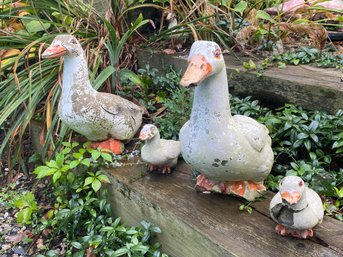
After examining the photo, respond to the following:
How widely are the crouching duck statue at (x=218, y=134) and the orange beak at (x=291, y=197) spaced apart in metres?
0.23

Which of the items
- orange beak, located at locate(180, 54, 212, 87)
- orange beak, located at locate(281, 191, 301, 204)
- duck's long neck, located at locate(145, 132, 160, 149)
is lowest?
duck's long neck, located at locate(145, 132, 160, 149)

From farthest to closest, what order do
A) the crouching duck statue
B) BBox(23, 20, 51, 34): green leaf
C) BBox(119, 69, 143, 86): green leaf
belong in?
BBox(23, 20, 51, 34): green leaf < BBox(119, 69, 143, 86): green leaf < the crouching duck statue

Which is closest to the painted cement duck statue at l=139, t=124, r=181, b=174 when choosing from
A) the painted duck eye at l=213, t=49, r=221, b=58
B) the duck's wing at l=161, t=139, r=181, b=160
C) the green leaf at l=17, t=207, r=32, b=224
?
the duck's wing at l=161, t=139, r=181, b=160

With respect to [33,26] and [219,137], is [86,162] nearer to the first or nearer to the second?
[219,137]

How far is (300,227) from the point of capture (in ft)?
4.32

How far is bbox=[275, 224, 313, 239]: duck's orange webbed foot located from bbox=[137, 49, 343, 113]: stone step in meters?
0.77

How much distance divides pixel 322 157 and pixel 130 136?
3.00 ft

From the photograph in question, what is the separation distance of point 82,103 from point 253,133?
821mm

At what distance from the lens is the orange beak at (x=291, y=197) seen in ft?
3.97

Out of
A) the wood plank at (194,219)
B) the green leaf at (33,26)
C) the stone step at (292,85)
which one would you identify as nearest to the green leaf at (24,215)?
the wood plank at (194,219)

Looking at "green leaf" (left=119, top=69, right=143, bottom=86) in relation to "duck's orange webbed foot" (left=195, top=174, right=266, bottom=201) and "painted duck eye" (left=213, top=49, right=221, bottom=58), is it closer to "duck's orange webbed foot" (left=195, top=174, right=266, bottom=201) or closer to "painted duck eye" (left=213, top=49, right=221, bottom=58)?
"duck's orange webbed foot" (left=195, top=174, right=266, bottom=201)

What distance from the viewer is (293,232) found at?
Result: 4.52ft

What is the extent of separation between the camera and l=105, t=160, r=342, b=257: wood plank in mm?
1364

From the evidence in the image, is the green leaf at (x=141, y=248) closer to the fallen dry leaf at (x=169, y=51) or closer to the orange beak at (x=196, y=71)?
the orange beak at (x=196, y=71)
